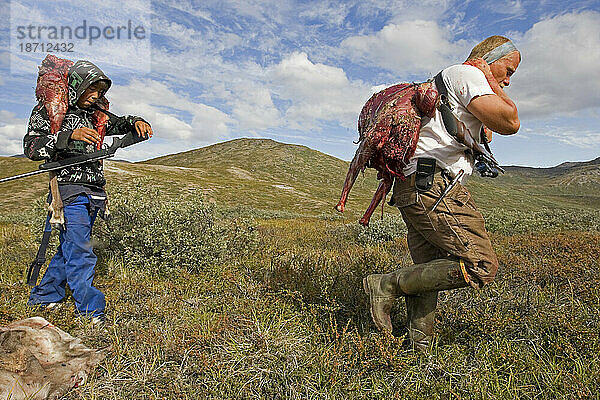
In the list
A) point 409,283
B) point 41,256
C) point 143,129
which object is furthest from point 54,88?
point 409,283

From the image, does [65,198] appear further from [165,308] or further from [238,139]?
[238,139]

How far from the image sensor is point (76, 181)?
11.5 feet

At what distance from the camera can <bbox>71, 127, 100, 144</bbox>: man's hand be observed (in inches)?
128

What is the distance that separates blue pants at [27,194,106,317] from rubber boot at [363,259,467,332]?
246 cm

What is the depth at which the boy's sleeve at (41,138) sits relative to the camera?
318 cm

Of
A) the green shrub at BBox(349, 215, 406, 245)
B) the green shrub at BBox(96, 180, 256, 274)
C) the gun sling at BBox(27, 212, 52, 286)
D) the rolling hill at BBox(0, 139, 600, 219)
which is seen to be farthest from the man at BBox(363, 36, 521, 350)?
the rolling hill at BBox(0, 139, 600, 219)

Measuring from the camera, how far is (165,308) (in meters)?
3.65

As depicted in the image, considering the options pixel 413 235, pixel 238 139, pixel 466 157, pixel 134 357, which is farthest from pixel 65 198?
pixel 238 139

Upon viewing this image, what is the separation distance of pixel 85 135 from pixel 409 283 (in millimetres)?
2958

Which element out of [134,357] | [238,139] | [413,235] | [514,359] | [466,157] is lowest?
[134,357]

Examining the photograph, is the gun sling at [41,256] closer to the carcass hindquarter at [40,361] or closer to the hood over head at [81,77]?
the carcass hindquarter at [40,361]

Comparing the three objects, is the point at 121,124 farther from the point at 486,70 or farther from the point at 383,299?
the point at 486,70

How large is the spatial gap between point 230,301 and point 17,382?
1811 mm

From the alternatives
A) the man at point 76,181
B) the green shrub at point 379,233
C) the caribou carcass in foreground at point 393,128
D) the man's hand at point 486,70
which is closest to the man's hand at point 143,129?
the man at point 76,181
